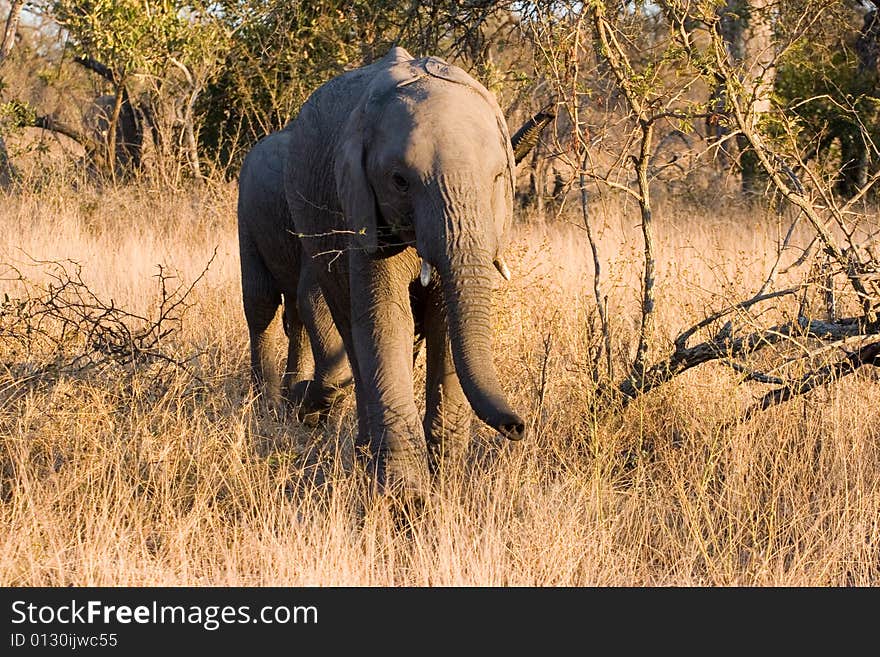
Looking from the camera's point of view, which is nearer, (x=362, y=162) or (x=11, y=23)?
(x=362, y=162)

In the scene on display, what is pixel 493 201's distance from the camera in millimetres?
4445

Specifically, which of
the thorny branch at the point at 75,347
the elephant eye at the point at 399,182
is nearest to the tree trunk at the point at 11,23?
the thorny branch at the point at 75,347

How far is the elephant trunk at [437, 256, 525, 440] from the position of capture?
164 inches

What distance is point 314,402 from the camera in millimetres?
6152

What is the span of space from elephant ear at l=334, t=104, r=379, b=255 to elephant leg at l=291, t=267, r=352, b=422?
132cm

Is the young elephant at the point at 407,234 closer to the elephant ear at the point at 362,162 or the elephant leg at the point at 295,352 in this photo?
the elephant ear at the point at 362,162

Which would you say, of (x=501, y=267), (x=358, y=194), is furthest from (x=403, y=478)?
(x=358, y=194)

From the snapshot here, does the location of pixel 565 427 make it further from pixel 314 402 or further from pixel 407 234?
pixel 407 234

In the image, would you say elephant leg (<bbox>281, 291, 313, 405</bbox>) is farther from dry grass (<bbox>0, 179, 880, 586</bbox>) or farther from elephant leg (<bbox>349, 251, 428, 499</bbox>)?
elephant leg (<bbox>349, 251, 428, 499</bbox>)

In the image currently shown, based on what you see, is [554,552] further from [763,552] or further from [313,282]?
[313,282]

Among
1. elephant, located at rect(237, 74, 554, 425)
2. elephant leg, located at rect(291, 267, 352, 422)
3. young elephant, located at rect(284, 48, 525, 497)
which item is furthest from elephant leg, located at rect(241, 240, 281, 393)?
young elephant, located at rect(284, 48, 525, 497)

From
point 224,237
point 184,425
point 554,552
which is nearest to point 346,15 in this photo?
point 224,237

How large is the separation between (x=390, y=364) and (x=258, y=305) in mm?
2388

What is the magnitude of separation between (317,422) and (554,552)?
2.33 metres
